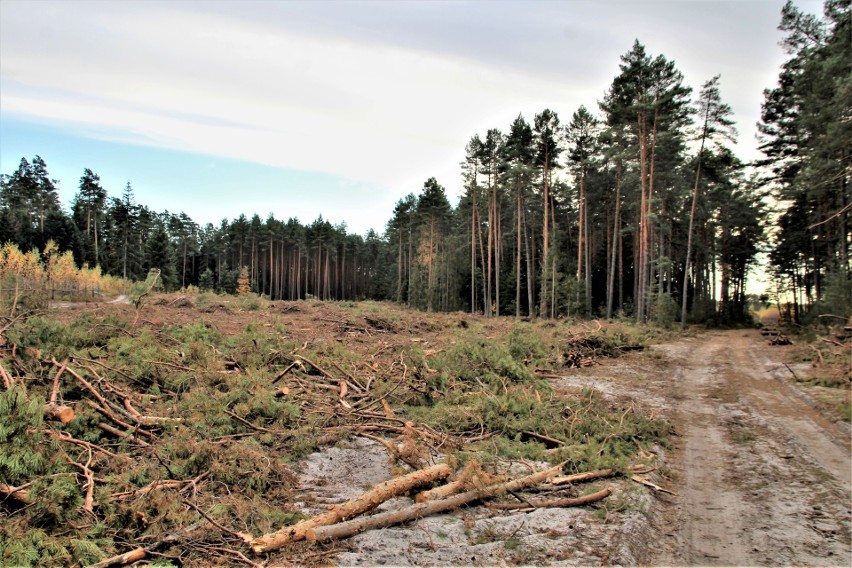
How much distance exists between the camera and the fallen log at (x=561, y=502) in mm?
5473

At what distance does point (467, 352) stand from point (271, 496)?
8.28 m

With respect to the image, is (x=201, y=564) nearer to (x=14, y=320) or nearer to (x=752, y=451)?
(x=14, y=320)

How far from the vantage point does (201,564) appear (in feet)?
12.9

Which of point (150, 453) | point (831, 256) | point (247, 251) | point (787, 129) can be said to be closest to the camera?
point (150, 453)

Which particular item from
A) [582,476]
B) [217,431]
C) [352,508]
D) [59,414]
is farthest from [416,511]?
[59,414]

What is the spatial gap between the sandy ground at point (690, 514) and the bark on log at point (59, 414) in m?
3.10

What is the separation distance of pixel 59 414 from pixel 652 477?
26.6 feet

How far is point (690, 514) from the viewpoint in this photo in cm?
550

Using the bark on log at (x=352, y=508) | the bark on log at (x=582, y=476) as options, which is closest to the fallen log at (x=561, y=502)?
the bark on log at (x=582, y=476)

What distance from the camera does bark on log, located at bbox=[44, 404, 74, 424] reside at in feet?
19.1

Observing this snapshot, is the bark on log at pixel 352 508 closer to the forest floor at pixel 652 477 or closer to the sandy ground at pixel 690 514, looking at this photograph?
the forest floor at pixel 652 477

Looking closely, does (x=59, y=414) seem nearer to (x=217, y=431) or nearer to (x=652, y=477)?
(x=217, y=431)

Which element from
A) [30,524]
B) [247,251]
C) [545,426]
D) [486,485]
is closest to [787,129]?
[545,426]

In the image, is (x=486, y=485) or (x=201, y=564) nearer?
(x=201, y=564)
